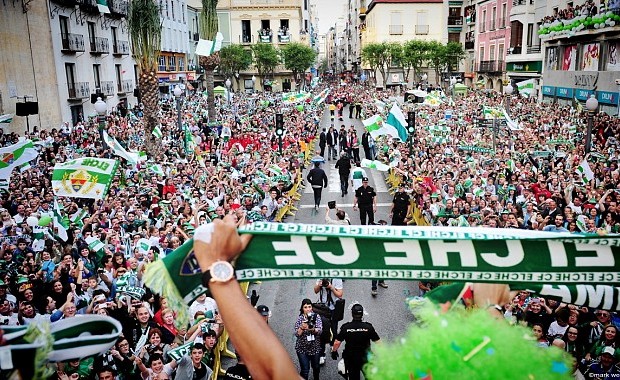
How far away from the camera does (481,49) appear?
4944 cm

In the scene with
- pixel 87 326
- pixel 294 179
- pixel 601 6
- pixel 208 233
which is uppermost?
pixel 601 6

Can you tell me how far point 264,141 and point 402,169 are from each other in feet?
26.9

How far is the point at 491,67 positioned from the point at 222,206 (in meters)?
39.3

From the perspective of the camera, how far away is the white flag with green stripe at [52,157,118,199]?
32.2ft

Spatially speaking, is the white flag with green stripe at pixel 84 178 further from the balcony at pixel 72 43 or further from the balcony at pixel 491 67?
the balcony at pixel 491 67

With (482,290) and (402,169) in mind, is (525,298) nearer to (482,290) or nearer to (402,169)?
(482,290)

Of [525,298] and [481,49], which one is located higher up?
[481,49]

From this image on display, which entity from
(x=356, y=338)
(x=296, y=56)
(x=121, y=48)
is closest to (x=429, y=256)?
(x=356, y=338)

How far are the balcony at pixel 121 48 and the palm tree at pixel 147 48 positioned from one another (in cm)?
1415

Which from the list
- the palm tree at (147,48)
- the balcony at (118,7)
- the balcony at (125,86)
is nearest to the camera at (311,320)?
the palm tree at (147,48)

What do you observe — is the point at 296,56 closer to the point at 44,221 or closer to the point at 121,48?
the point at 121,48

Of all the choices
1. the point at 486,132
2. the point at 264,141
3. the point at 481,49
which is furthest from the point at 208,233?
the point at 481,49

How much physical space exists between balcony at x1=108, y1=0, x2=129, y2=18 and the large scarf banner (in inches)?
1340

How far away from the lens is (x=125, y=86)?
35.9 metres
